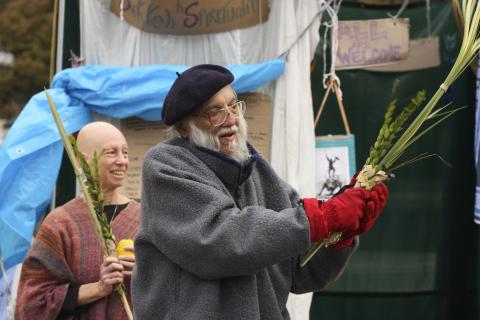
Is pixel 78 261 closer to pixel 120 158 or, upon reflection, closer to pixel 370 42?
pixel 120 158

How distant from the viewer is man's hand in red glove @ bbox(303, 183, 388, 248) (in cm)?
239

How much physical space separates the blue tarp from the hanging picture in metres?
0.48

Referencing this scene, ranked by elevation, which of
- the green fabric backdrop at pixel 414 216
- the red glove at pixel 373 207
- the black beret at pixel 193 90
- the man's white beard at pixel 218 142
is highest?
the black beret at pixel 193 90

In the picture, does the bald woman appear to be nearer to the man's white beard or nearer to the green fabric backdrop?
the man's white beard

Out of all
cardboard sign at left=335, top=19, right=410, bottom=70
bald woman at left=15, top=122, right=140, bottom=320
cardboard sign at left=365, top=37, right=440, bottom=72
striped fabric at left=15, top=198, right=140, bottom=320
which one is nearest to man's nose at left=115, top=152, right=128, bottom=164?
bald woman at left=15, top=122, right=140, bottom=320

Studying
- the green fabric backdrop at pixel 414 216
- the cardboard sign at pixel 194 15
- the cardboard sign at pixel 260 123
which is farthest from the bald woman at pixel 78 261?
the green fabric backdrop at pixel 414 216

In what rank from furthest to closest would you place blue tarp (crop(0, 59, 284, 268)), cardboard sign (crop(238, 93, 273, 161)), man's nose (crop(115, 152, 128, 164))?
1. cardboard sign (crop(238, 93, 273, 161))
2. blue tarp (crop(0, 59, 284, 268))
3. man's nose (crop(115, 152, 128, 164))

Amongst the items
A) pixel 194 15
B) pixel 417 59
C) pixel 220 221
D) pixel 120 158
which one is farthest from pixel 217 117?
pixel 417 59

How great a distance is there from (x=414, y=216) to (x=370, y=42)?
1.04 metres

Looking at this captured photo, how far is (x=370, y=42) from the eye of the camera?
16.7ft

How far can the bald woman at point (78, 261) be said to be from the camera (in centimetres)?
350

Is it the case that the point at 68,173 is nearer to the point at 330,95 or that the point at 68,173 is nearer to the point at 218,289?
the point at 330,95

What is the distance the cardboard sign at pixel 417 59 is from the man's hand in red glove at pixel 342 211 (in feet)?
9.13

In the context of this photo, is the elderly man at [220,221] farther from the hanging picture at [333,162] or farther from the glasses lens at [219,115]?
the hanging picture at [333,162]
